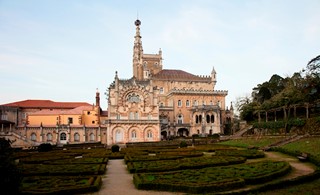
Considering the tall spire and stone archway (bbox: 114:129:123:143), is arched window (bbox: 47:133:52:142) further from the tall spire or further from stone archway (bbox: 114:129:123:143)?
the tall spire

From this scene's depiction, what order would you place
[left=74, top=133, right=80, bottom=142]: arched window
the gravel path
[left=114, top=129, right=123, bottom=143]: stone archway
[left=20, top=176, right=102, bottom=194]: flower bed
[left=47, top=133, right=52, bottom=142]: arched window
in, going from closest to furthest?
[left=20, top=176, right=102, bottom=194]: flower bed < the gravel path < [left=47, top=133, right=52, bottom=142]: arched window < [left=114, top=129, right=123, bottom=143]: stone archway < [left=74, top=133, right=80, bottom=142]: arched window

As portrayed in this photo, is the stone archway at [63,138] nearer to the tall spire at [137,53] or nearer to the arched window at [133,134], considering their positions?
the arched window at [133,134]

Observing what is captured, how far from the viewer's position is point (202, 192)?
13.4 m

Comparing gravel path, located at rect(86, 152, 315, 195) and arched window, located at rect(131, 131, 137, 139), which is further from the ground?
arched window, located at rect(131, 131, 137, 139)

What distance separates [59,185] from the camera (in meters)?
14.6

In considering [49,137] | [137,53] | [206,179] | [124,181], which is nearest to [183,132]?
[137,53]

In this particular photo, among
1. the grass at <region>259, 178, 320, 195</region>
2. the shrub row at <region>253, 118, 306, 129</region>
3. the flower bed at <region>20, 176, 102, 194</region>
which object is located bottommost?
the grass at <region>259, 178, 320, 195</region>

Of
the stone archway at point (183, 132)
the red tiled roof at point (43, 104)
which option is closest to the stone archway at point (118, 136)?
the stone archway at point (183, 132)

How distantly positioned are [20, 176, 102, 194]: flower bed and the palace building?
39.3 metres

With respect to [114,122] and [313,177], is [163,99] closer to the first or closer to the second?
[114,122]

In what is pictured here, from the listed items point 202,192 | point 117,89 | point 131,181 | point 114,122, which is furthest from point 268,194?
point 117,89

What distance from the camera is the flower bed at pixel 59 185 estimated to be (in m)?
13.5

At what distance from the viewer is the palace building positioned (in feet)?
197

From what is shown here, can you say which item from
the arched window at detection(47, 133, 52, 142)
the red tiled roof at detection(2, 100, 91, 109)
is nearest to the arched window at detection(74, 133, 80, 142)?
the arched window at detection(47, 133, 52, 142)
